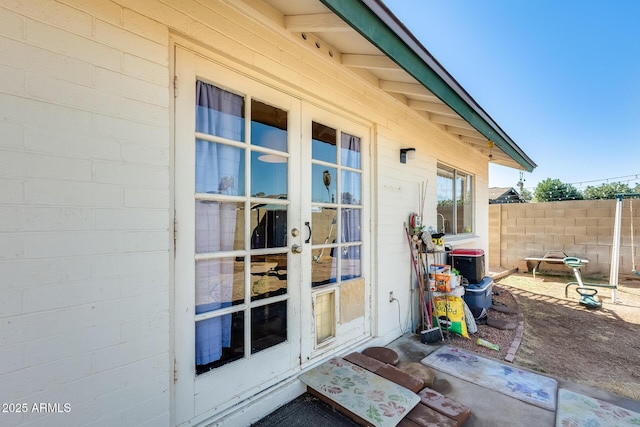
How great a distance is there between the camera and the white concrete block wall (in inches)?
45.8

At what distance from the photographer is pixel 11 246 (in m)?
1.15

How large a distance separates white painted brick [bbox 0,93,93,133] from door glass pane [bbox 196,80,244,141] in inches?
24.0

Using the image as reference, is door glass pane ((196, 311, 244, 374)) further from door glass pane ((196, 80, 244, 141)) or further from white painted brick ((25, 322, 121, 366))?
door glass pane ((196, 80, 244, 141))

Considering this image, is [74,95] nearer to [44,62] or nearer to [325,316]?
[44,62]

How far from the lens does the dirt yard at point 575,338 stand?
2762mm

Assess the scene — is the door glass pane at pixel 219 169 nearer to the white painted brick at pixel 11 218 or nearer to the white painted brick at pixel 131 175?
the white painted brick at pixel 131 175

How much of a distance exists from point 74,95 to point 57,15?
35 centimetres

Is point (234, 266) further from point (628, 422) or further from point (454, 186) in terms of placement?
point (454, 186)

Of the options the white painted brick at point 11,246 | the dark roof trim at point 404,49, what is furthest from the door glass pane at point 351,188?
the white painted brick at point 11,246

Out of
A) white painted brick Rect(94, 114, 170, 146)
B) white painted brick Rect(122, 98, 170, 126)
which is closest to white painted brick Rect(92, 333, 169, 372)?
white painted brick Rect(94, 114, 170, 146)

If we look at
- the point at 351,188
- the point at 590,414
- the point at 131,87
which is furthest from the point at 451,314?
the point at 131,87

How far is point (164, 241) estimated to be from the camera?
1569 mm

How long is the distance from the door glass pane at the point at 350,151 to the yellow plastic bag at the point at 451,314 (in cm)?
212

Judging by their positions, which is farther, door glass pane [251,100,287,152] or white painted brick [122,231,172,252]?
door glass pane [251,100,287,152]
